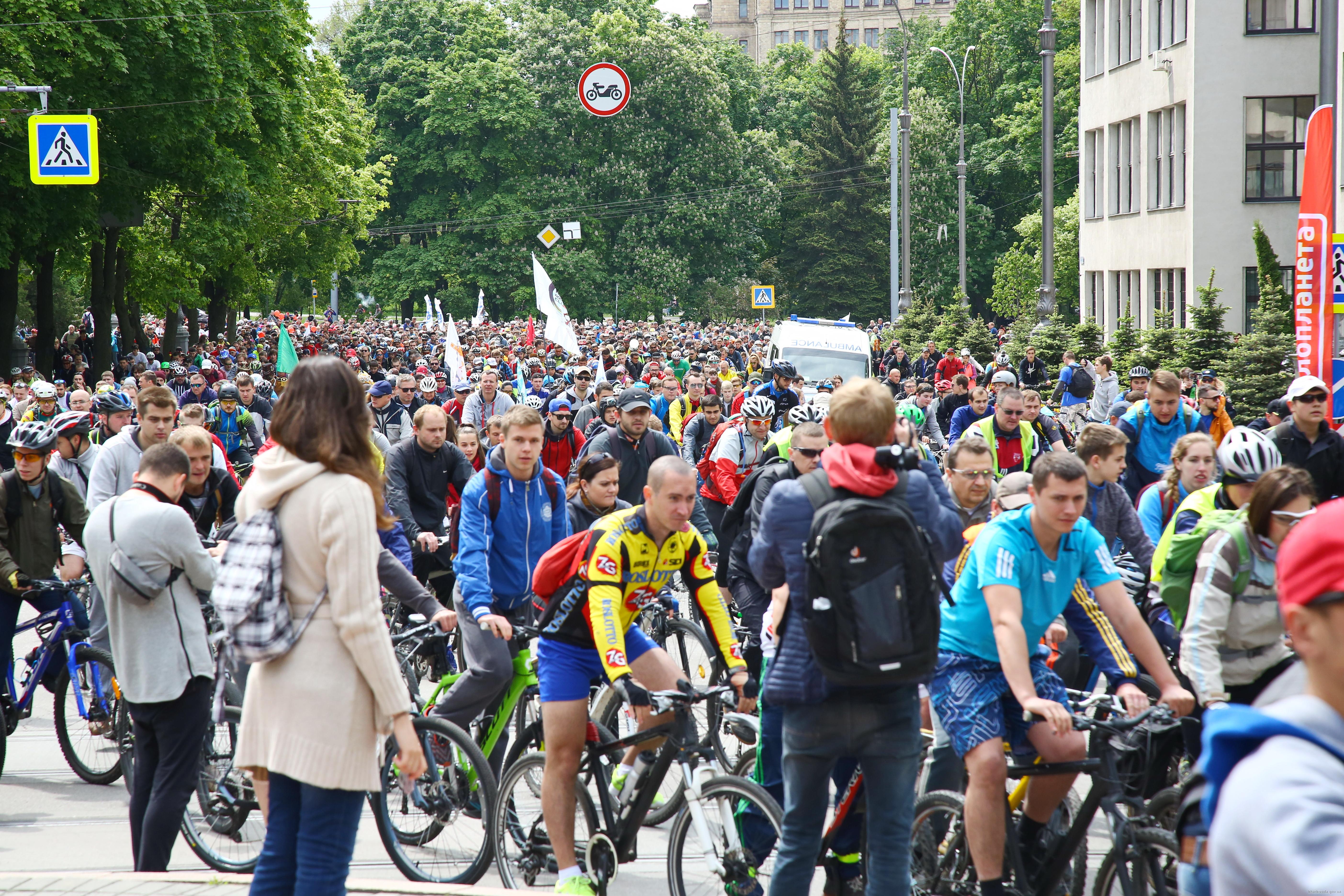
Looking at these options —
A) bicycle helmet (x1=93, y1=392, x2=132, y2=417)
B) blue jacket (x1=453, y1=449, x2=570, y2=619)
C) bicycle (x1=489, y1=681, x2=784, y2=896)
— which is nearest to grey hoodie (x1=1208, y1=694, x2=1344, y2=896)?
bicycle (x1=489, y1=681, x2=784, y2=896)

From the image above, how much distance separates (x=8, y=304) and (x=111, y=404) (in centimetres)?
2088

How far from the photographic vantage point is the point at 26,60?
2547 centimetres

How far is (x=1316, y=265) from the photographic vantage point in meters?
13.8

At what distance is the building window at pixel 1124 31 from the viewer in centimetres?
3625

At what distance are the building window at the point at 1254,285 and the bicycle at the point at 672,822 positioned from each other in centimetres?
2861

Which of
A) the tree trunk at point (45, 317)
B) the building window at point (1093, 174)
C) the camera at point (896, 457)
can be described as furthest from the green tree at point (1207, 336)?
the tree trunk at point (45, 317)

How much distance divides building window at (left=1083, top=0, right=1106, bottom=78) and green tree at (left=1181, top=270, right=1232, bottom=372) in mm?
18731

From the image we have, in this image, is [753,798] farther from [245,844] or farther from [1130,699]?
[245,844]

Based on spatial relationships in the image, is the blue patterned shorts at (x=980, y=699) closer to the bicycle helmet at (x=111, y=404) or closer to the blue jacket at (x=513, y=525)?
the blue jacket at (x=513, y=525)

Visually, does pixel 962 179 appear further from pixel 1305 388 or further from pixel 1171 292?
pixel 1305 388

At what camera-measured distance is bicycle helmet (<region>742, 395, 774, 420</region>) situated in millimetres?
10391

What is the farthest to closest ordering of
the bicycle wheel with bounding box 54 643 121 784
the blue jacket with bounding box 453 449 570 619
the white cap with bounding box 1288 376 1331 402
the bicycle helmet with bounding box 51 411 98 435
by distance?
the bicycle helmet with bounding box 51 411 98 435, the white cap with bounding box 1288 376 1331 402, the bicycle wheel with bounding box 54 643 121 784, the blue jacket with bounding box 453 449 570 619

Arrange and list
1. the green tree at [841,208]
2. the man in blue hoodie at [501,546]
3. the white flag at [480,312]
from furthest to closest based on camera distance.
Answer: the green tree at [841,208] → the white flag at [480,312] → the man in blue hoodie at [501,546]

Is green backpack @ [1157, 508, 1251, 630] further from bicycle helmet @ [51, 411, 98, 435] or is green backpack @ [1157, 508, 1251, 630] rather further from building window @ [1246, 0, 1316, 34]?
building window @ [1246, 0, 1316, 34]
